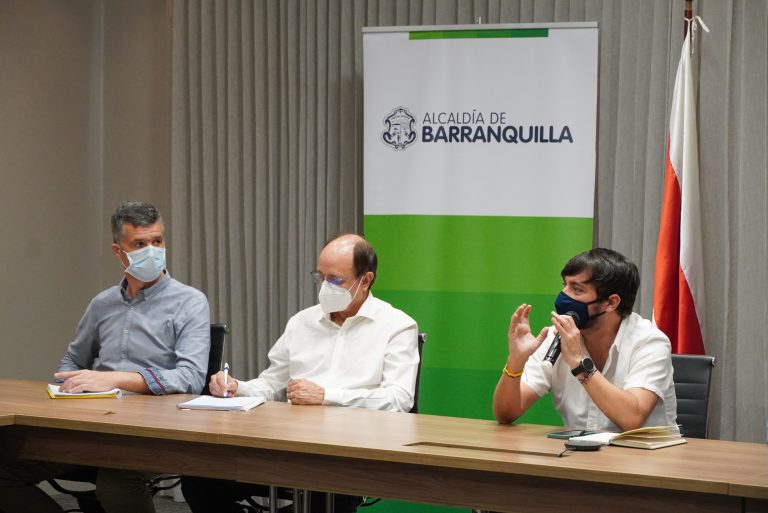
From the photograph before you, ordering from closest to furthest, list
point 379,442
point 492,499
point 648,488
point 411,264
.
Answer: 1. point 648,488
2. point 492,499
3. point 379,442
4. point 411,264

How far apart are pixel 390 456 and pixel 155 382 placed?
1397mm

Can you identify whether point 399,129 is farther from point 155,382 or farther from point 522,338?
point 522,338

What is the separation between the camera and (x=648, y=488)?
2.33 m

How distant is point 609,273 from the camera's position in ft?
10.2

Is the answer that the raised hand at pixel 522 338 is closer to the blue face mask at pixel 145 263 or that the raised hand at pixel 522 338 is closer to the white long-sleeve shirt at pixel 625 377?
the white long-sleeve shirt at pixel 625 377

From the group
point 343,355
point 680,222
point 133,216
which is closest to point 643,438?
point 343,355

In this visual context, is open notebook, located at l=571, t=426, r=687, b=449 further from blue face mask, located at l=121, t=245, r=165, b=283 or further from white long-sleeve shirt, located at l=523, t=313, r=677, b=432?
blue face mask, located at l=121, t=245, r=165, b=283

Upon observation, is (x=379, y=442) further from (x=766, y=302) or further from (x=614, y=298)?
(x=766, y=302)

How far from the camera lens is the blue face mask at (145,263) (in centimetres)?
386

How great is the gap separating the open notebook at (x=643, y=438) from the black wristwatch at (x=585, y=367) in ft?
0.76

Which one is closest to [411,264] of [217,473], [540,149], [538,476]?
[540,149]

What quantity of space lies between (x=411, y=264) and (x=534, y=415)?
922 mm

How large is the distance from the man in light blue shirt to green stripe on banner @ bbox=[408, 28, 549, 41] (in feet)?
5.31

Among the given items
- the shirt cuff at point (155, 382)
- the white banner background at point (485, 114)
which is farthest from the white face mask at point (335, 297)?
the white banner background at point (485, 114)
